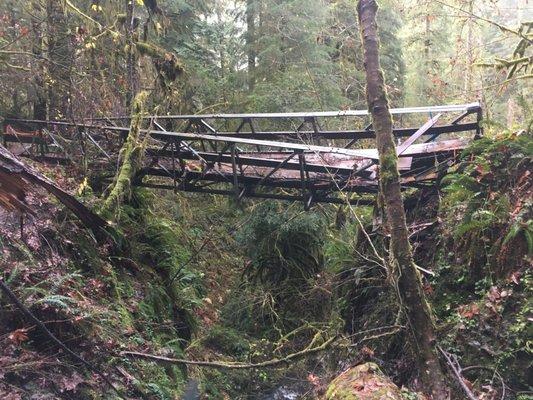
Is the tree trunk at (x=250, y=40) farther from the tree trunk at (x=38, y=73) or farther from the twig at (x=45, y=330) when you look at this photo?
the twig at (x=45, y=330)

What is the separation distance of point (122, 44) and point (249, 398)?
914 cm

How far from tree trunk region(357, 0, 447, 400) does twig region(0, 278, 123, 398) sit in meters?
3.25


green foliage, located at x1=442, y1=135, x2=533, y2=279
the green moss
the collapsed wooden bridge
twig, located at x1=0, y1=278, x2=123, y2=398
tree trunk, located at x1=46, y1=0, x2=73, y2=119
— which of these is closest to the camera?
→ twig, located at x1=0, y1=278, x2=123, y2=398

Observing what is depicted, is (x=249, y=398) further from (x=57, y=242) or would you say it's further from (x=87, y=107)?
(x=87, y=107)

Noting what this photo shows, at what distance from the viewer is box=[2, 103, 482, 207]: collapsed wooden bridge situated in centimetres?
897

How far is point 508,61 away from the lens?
8.98m

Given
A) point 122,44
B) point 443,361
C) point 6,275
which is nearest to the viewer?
point 6,275

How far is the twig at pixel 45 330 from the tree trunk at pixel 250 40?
13701 mm

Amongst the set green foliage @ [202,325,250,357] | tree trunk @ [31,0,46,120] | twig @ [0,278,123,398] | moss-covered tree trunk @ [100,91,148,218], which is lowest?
green foliage @ [202,325,250,357]

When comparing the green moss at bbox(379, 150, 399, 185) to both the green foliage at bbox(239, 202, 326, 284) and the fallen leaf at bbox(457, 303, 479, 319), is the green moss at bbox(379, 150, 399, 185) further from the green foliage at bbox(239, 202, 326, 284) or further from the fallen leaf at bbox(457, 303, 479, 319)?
the green foliage at bbox(239, 202, 326, 284)

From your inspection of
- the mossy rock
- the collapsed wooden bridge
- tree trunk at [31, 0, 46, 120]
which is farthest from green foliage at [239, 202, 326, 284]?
the mossy rock

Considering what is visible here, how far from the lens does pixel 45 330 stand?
14.8ft

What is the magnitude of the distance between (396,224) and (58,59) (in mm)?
9562

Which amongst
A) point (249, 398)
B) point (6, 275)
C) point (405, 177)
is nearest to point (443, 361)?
point (405, 177)
